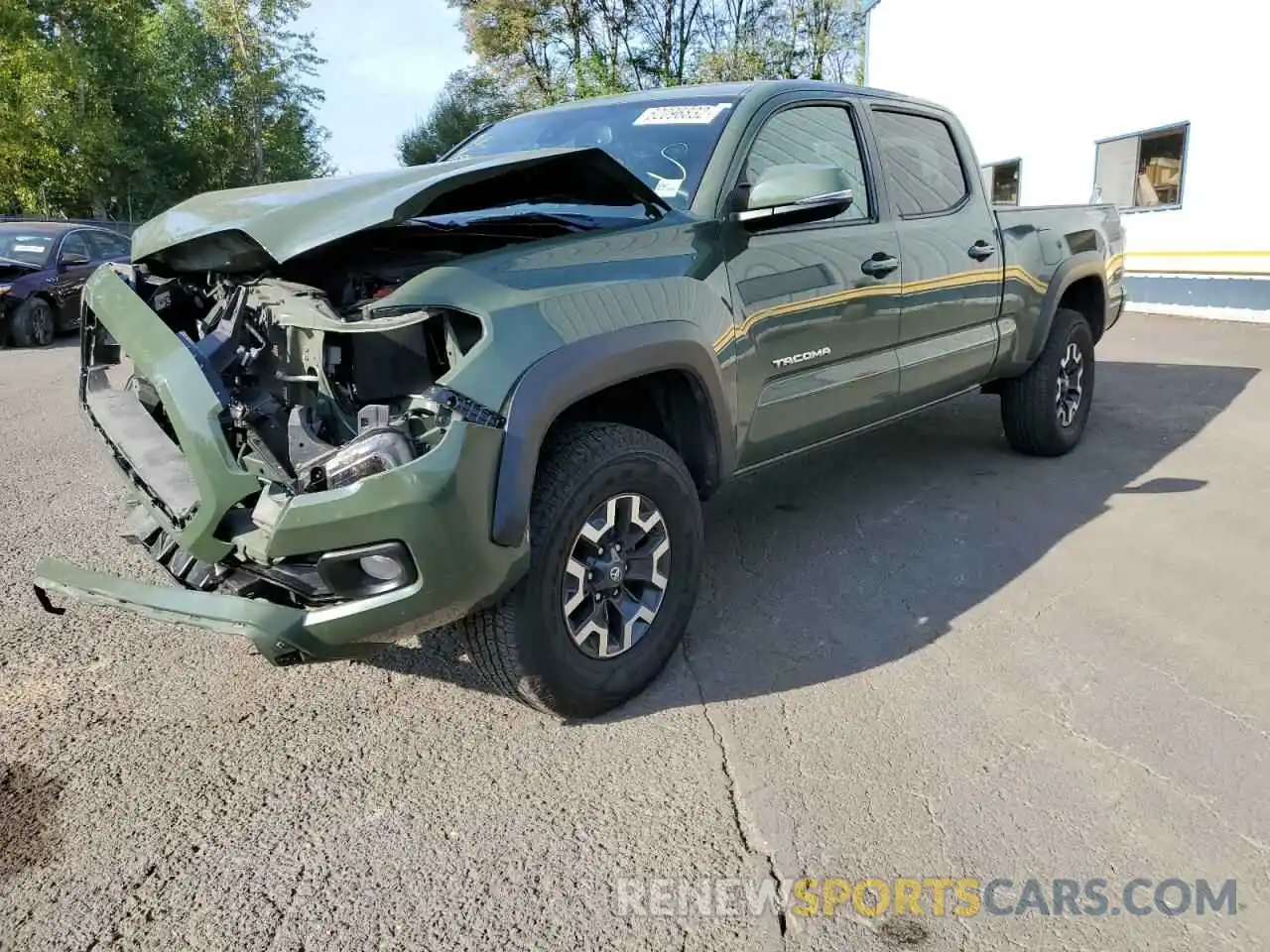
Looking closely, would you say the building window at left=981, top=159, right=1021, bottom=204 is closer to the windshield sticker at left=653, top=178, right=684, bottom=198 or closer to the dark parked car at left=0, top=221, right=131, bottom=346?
the dark parked car at left=0, top=221, right=131, bottom=346

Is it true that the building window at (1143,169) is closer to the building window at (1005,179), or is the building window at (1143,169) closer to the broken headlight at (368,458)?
the building window at (1005,179)

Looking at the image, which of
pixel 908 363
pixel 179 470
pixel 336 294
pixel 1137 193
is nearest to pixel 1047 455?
pixel 908 363

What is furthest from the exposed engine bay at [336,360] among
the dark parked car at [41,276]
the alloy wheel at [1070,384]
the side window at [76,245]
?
the side window at [76,245]

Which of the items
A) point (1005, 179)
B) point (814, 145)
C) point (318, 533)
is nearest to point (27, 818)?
point (318, 533)

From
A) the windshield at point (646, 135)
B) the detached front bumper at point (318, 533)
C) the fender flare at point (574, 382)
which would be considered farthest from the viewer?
the windshield at point (646, 135)

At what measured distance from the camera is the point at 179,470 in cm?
268

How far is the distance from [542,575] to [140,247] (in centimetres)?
170

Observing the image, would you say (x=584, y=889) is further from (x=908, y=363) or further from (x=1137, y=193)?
(x=1137, y=193)

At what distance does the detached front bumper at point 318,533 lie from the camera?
229 cm

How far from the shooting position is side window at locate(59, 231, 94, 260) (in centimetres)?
1255

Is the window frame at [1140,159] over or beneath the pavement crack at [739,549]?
over

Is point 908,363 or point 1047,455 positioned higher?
point 908,363

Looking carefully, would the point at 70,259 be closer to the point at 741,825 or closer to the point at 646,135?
the point at 646,135

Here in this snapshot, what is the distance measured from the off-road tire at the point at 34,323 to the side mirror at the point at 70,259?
65 centimetres
